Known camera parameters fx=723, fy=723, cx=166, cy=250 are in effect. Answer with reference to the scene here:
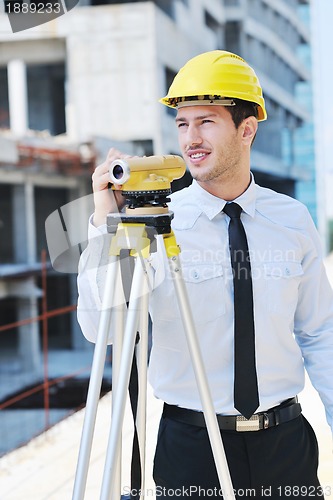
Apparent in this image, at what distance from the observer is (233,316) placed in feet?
5.07

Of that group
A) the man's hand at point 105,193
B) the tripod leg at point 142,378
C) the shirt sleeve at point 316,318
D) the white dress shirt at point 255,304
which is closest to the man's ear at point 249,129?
the white dress shirt at point 255,304

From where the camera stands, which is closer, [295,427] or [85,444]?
[85,444]

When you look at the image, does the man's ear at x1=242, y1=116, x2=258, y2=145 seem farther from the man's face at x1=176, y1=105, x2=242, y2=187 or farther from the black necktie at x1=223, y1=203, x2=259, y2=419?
the black necktie at x1=223, y1=203, x2=259, y2=419

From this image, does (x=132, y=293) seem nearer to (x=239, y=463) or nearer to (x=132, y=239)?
(x=132, y=239)

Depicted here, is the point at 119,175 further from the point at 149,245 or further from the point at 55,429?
the point at 55,429

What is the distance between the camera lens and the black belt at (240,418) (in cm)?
154

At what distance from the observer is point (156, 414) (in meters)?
3.79

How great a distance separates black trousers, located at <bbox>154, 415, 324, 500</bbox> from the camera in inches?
60.1

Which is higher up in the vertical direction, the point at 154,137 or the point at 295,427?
the point at 154,137

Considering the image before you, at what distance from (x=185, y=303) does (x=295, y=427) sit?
1.57 ft

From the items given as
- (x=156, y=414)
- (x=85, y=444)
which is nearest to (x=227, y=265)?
(x=85, y=444)

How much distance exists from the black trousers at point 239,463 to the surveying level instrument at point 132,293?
218 mm

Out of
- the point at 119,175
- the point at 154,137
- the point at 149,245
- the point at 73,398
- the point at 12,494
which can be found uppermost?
the point at 154,137

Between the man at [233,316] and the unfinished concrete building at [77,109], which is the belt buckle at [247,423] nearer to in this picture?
the man at [233,316]
